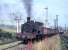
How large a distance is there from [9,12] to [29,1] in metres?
0.46

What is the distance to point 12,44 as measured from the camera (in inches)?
118

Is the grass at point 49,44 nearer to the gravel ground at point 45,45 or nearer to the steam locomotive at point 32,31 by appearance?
the gravel ground at point 45,45

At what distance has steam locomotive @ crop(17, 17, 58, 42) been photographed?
304 centimetres

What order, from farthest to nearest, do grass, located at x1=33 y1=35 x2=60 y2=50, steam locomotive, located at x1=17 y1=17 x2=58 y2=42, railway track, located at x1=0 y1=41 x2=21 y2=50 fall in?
grass, located at x1=33 y1=35 x2=60 y2=50 < steam locomotive, located at x1=17 y1=17 x2=58 y2=42 < railway track, located at x1=0 y1=41 x2=21 y2=50

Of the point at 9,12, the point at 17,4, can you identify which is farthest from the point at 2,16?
the point at 17,4

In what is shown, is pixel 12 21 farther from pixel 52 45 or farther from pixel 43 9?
pixel 52 45

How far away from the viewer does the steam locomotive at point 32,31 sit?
3.04 metres

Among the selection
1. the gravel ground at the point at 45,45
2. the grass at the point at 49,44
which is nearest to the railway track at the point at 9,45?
the gravel ground at the point at 45,45

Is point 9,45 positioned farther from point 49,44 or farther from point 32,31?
point 49,44

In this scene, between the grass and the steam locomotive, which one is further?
the grass

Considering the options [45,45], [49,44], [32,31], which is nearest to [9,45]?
[32,31]

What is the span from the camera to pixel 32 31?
320cm

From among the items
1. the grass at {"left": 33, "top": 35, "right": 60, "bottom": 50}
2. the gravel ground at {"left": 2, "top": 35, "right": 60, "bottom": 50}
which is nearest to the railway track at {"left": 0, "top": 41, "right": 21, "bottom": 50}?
the gravel ground at {"left": 2, "top": 35, "right": 60, "bottom": 50}

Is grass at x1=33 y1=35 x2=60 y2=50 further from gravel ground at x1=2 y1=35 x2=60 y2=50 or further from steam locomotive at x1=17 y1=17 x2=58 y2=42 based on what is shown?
steam locomotive at x1=17 y1=17 x2=58 y2=42
